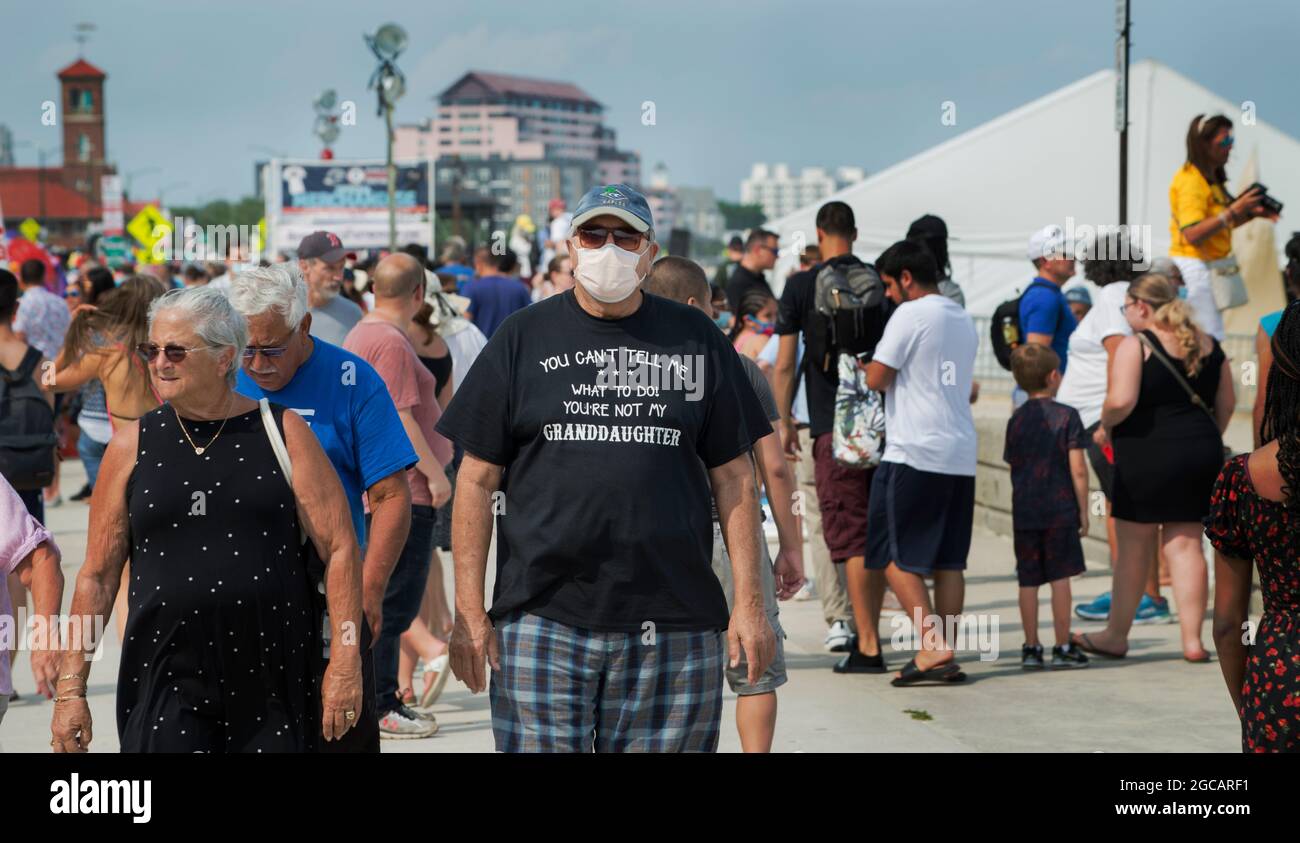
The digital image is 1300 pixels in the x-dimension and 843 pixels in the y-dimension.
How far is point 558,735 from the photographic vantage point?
13.7 feet

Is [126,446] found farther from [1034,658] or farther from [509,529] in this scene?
[1034,658]

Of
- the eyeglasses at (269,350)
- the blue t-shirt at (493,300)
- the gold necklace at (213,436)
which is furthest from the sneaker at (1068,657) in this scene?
the blue t-shirt at (493,300)

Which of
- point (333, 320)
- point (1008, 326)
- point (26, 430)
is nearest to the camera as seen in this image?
point (333, 320)

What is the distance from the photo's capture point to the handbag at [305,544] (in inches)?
163

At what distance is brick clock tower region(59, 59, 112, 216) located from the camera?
510 feet

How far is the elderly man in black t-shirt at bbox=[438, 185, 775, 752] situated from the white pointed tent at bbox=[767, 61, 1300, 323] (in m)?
18.3

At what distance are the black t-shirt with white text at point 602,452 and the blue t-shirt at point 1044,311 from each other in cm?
568

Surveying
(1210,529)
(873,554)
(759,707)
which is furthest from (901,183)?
(1210,529)

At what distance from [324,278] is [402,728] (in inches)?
76.7

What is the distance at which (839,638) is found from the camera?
883 cm

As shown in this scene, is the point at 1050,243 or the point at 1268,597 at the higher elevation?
the point at 1050,243

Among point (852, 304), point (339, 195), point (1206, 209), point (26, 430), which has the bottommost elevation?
point (26, 430)

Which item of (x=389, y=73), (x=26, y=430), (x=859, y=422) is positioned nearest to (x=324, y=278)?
(x=26, y=430)
